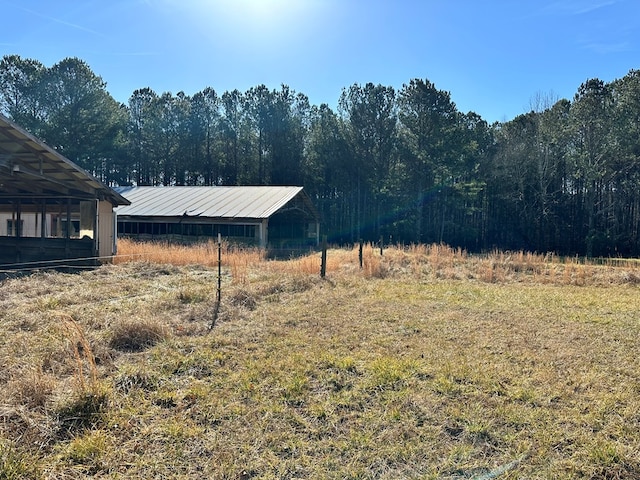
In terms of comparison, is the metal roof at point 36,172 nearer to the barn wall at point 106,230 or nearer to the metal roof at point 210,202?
the barn wall at point 106,230

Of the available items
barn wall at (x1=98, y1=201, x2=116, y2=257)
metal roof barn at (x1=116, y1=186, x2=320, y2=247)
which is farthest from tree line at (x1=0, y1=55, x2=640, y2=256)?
barn wall at (x1=98, y1=201, x2=116, y2=257)

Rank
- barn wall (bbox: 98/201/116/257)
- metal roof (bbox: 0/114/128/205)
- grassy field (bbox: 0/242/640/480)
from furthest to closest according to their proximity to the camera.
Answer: barn wall (bbox: 98/201/116/257)
metal roof (bbox: 0/114/128/205)
grassy field (bbox: 0/242/640/480)

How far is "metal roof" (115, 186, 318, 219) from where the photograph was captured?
20.7m

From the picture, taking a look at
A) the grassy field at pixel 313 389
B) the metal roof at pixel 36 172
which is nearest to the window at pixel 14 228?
the metal roof at pixel 36 172

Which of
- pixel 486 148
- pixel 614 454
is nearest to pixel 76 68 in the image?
pixel 486 148

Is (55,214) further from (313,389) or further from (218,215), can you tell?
(313,389)

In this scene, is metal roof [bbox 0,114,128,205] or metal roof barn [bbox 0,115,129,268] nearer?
metal roof [bbox 0,114,128,205]

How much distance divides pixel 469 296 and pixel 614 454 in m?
6.08

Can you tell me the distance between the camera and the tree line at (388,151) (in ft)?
86.7

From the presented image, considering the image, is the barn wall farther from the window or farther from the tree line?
the tree line

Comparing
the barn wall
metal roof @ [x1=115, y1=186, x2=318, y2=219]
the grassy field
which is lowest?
the grassy field

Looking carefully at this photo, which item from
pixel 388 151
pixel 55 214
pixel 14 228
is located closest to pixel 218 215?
pixel 55 214

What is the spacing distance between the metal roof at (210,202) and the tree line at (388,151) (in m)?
8.61

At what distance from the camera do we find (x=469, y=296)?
8805mm
